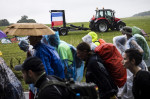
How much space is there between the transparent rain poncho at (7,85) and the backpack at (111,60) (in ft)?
4.40

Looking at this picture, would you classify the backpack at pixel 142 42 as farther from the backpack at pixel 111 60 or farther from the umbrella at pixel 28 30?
the umbrella at pixel 28 30

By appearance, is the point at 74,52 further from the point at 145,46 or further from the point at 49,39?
the point at 145,46

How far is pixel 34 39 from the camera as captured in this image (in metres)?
3.71

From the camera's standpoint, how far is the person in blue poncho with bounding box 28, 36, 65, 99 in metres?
3.64

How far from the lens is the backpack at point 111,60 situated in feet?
11.3

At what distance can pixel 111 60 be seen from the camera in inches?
136

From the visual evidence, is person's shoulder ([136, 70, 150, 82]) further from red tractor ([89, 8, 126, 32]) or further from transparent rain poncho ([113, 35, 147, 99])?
red tractor ([89, 8, 126, 32])

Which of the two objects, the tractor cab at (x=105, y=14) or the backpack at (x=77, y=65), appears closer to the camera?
the backpack at (x=77, y=65)

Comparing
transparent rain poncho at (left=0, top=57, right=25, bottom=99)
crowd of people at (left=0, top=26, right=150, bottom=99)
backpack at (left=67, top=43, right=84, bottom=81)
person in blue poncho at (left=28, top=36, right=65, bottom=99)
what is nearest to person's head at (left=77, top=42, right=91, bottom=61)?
crowd of people at (left=0, top=26, right=150, bottom=99)

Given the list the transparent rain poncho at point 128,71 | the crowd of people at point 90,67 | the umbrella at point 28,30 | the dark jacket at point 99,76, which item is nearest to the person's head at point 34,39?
the crowd of people at point 90,67

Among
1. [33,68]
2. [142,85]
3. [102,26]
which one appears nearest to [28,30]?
[33,68]

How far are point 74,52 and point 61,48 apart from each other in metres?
0.40

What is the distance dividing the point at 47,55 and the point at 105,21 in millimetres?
20948

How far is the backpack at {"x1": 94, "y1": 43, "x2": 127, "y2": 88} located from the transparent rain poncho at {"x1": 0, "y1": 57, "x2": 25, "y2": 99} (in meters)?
1.34
